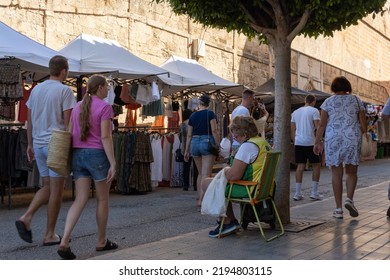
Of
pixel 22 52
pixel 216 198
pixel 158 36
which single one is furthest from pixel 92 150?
pixel 158 36

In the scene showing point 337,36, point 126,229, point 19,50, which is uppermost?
point 337,36

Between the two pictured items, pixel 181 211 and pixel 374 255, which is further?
pixel 181 211

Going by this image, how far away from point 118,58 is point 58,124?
5.06 metres

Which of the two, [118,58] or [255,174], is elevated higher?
[118,58]

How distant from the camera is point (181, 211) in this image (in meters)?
8.06

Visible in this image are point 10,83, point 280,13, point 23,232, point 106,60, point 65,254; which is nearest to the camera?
point 65,254

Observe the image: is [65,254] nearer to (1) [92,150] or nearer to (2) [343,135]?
(1) [92,150]

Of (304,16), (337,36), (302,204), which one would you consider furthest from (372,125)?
(304,16)

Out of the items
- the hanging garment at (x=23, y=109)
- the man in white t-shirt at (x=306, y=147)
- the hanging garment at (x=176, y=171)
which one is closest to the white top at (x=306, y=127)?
the man in white t-shirt at (x=306, y=147)

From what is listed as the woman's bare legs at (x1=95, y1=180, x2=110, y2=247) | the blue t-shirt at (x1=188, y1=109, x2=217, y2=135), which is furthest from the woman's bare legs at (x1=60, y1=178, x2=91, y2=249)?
the blue t-shirt at (x1=188, y1=109, x2=217, y2=135)

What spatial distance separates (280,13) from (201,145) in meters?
2.51

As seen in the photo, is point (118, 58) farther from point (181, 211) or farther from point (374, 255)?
point (374, 255)

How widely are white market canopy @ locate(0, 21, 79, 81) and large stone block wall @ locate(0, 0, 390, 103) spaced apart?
13.2 feet

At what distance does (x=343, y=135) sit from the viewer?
6840 mm
